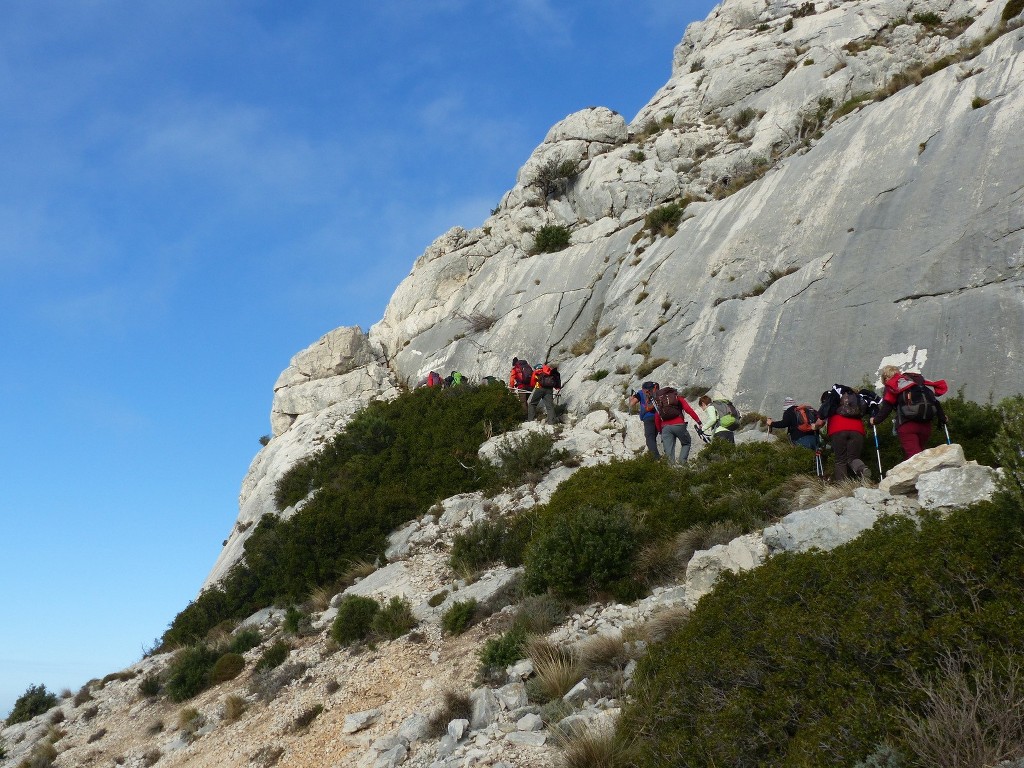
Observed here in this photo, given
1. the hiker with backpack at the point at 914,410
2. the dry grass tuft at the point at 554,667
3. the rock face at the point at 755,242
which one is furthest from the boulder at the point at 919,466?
the rock face at the point at 755,242

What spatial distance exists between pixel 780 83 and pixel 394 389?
20634 millimetres

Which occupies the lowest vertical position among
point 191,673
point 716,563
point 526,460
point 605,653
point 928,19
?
point 605,653

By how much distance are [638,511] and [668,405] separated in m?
3.68

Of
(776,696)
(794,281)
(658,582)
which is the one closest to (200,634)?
(658,582)

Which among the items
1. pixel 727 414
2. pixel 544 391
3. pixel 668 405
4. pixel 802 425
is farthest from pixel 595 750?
pixel 544 391

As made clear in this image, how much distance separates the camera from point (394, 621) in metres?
11.6

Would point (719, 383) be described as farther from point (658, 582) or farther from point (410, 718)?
point (410, 718)

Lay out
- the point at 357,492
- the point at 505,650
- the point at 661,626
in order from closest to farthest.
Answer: the point at 661,626
the point at 505,650
the point at 357,492

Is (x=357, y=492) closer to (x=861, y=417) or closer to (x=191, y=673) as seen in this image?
(x=191, y=673)

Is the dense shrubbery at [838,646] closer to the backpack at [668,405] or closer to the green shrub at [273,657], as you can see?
the backpack at [668,405]

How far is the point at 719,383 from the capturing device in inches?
653

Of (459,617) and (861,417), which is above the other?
(861,417)

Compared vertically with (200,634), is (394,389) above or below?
above

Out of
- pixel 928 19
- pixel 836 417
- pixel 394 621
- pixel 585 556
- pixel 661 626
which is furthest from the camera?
pixel 928 19
